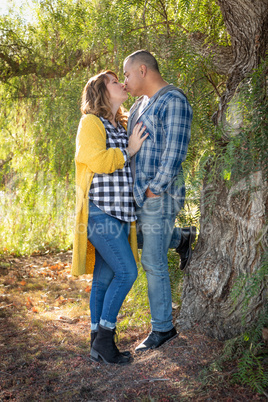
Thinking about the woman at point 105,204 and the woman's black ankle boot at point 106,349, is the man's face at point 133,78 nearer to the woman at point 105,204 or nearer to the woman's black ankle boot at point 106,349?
the woman at point 105,204

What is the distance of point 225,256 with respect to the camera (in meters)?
2.41

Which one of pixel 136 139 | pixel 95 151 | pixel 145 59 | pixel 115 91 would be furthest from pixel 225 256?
pixel 145 59

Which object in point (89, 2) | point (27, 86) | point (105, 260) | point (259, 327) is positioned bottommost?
point (259, 327)

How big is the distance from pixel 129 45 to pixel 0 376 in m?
2.39

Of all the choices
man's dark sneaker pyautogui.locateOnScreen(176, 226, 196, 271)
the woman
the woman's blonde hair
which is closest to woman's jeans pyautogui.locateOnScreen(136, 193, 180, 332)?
the woman

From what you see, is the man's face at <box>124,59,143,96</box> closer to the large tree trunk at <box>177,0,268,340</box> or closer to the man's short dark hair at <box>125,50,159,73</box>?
the man's short dark hair at <box>125,50,159,73</box>

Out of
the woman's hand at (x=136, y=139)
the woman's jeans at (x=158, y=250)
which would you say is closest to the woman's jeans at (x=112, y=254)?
the woman's jeans at (x=158, y=250)

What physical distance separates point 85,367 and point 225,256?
1.05m

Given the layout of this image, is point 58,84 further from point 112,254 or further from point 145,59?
point 112,254

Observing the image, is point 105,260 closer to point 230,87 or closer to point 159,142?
point 159,142

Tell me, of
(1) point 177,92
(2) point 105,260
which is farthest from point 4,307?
(1) point 177,92

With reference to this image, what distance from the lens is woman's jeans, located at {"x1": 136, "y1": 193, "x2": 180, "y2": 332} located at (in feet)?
7.96

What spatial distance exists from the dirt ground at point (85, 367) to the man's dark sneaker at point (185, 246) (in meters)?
0.45

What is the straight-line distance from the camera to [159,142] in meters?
2.42
